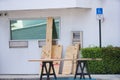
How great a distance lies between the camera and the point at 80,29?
23469 mm

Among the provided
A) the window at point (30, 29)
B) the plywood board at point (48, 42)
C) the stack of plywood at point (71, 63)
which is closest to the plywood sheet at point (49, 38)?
the plywood board at point (48, 42)

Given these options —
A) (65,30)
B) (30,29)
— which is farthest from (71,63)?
(30,29)

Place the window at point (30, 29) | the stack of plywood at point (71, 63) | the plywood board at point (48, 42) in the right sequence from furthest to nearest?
the window at point (30, 29) → the plywood board at point (48, 42) → the stack of plywood at point (71, 63)

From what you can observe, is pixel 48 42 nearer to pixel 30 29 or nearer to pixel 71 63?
pixel 30 29

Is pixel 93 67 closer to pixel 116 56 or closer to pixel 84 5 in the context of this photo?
pixel 116 56

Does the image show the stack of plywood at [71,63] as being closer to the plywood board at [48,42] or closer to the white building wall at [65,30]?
the white building wall at [65,30]

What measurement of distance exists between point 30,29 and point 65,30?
1.78 meters

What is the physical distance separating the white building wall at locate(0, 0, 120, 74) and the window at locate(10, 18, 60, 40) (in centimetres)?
22

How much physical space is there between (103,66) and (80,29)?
2.18 metres

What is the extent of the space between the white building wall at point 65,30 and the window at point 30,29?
224 millimetres

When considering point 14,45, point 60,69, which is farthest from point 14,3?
point 60,69

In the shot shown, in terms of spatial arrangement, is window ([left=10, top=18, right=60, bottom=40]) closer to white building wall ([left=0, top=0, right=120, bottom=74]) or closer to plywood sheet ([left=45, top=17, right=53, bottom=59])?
white building wall ([left=0, top=0, right=120, bottom=74])

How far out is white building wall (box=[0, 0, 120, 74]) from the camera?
Result: 23.2m

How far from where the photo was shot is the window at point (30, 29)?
23938mm
